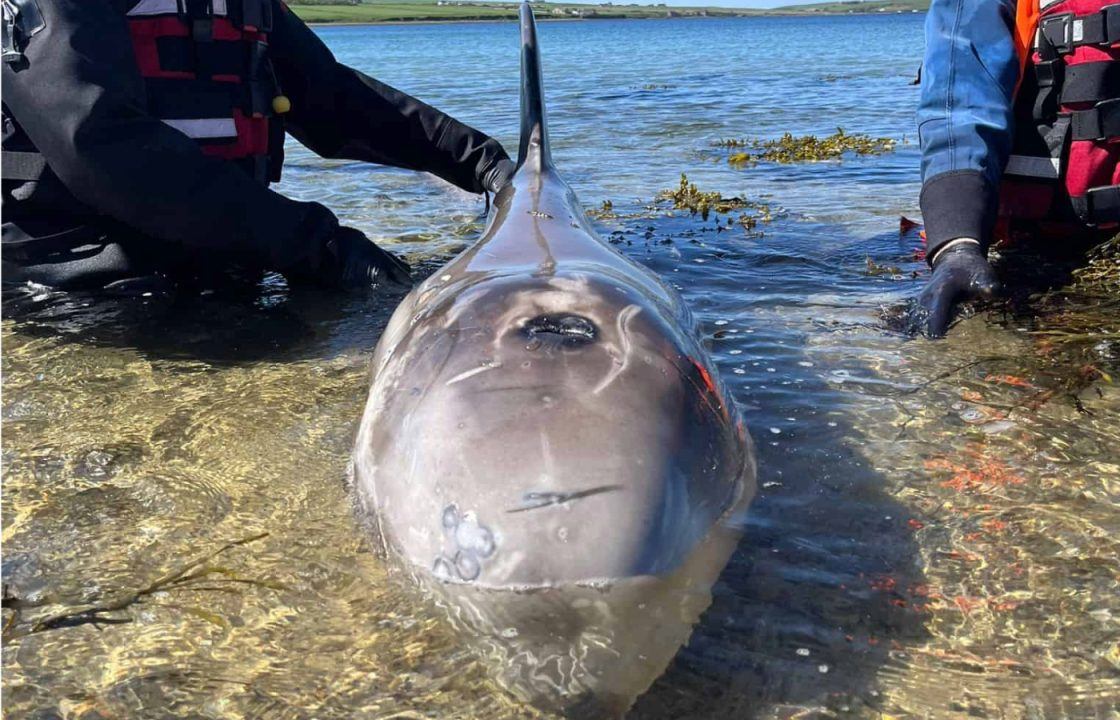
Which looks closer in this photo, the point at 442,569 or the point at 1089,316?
the point at 442,569

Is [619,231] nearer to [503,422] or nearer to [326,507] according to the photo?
[326,507]

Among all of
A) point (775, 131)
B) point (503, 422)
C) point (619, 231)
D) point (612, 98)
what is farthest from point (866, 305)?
point (612, 98)

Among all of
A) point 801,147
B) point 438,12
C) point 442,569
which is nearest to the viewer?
point 442,569

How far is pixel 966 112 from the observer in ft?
14.2

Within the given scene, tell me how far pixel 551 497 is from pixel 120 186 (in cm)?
280

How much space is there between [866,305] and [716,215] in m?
2.37

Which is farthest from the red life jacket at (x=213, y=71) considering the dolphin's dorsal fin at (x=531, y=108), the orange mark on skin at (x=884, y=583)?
the orange mark on skin at (x=884, y=583)

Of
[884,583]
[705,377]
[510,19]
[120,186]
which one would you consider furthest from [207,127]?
[510,19]

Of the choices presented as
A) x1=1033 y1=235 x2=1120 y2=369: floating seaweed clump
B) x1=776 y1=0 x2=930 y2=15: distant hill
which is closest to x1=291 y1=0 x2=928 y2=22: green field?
x1=776 y1=0 x2=930 y2=15: distant hill

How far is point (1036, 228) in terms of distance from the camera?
475 cm

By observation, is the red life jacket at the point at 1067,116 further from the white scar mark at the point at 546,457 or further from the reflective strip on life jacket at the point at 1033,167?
the white scar mark at the point at 546,457

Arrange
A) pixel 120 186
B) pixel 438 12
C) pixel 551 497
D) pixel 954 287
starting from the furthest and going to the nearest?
pixel 438 12 → pixel 954 287 → pixel 120 186 → pixel 551 497

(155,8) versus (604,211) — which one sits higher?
(155,8)

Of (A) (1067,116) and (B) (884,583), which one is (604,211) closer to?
(A) (1067,116)
